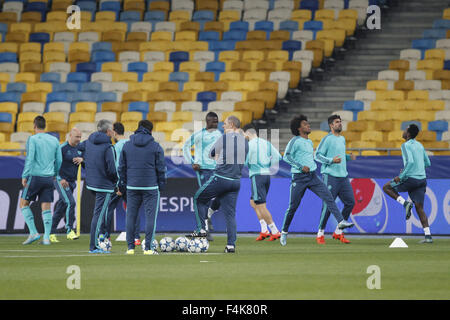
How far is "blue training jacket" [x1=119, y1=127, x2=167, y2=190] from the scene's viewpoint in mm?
13125

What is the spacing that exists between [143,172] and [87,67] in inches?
682

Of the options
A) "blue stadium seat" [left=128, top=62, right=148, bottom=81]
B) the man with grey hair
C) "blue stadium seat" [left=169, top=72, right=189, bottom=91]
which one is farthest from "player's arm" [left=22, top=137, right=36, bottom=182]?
"blue stadium seat" [left=128, top=62, right=148, bottom=81]

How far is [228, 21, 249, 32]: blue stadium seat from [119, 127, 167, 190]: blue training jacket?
17.7 metres

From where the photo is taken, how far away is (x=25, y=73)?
2945cm

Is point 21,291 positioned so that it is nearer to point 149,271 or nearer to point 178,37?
point 149,271

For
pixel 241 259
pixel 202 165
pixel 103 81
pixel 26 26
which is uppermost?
pixel 26 26

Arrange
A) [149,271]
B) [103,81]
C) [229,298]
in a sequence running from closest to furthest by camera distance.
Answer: [229,298]
[149,271]
[103,81]

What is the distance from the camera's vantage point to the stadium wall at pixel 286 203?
1912 cm

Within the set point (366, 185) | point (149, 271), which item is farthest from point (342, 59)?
point (149, 271)

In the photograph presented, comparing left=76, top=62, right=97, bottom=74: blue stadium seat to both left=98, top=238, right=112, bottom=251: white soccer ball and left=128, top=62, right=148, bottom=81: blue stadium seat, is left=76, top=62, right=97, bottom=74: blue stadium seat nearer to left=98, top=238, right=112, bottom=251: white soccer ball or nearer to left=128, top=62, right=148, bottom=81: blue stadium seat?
left=128, top=62, right=148, bottom=81: blue stadium seat

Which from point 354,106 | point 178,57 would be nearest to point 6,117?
point 178,57

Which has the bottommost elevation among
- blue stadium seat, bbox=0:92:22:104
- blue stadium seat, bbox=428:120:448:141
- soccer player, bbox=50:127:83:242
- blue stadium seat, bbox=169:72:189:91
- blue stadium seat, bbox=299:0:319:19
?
soccer player, bbox=50:127:83:242

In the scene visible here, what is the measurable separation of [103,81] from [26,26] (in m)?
5.03

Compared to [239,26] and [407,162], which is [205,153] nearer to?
[407,162]
